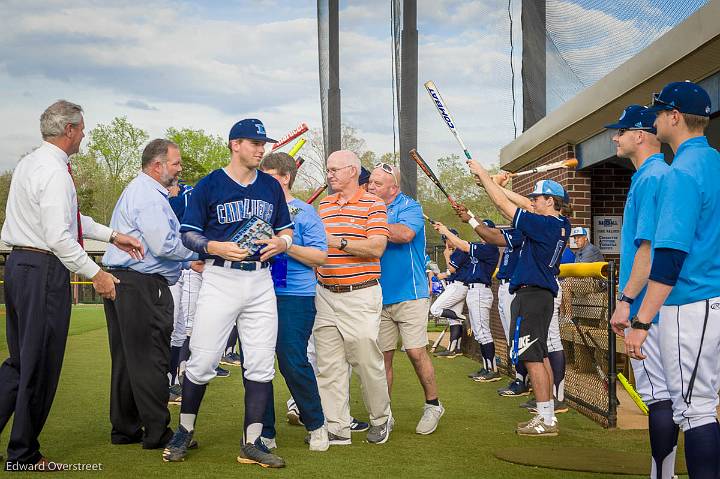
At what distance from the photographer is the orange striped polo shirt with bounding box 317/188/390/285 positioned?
6.57 meters

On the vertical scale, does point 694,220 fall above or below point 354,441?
above

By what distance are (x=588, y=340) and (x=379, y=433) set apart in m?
4.09

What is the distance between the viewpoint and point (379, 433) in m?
6.68

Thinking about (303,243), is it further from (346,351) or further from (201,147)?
(201,147)

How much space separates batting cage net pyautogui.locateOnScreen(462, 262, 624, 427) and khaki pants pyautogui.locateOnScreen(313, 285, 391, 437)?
213cm

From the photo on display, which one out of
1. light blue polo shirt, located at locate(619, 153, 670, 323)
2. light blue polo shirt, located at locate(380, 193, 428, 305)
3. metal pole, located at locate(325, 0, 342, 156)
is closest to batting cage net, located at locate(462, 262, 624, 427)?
light blue polo shirt, located at locate(380, 193, 428, 305)

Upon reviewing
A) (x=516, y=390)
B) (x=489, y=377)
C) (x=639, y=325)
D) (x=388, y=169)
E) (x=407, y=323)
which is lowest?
(x=489, y=377)

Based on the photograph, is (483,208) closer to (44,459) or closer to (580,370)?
(580,370)

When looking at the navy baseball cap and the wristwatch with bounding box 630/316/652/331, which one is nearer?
the wristwatch with bounding box 630/316/652/331

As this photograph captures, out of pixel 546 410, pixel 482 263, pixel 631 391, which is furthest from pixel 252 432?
pixel 482 263

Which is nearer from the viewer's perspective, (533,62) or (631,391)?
(631,391)

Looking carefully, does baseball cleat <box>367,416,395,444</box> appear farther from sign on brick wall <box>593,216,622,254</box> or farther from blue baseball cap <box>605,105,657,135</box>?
sign on brick wall <box>593,216,622,254</box>

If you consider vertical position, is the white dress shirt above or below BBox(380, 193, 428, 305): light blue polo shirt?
above

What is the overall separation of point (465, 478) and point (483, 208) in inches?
1435
